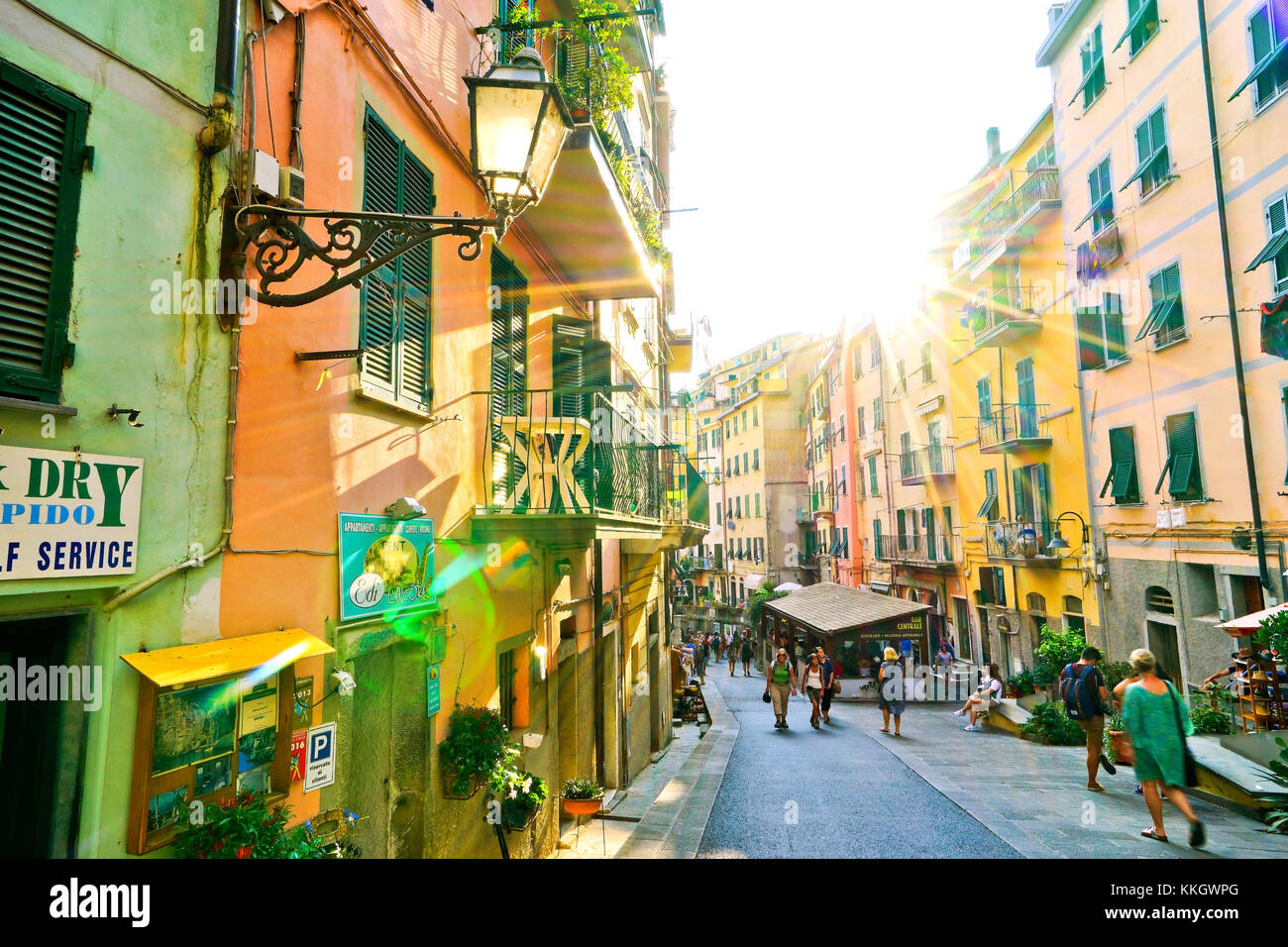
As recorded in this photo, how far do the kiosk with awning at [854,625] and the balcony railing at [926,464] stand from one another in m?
6.63

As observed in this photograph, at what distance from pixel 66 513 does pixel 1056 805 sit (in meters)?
10.6

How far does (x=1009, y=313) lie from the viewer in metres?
24.7

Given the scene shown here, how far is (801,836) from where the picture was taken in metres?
8.62

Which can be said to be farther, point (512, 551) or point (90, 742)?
point (512, 551)

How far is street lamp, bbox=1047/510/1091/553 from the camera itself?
72.2 feet

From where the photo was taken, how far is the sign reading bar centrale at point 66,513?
2.74 metres

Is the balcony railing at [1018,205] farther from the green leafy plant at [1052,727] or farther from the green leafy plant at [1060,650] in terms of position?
the green leafy plant at [1052,727]

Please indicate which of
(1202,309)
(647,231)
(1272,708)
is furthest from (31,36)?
(1202,309)

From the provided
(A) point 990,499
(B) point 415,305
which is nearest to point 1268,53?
(A) point 990,499

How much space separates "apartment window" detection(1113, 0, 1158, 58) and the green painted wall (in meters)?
22.0

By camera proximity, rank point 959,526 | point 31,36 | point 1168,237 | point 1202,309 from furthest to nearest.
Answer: point 959,526 < point 1168,237 < point 1202,309 < point 31,36

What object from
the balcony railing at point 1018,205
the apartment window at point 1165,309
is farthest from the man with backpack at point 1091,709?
the balcony railing at point 1018,205
